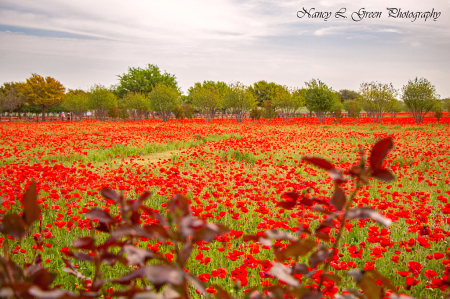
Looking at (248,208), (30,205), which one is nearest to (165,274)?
(30,205)

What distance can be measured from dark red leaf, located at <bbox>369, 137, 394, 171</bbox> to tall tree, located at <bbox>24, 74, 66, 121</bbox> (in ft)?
184

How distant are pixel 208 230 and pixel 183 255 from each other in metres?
0.09

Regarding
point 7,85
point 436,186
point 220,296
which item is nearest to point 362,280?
point 220,296

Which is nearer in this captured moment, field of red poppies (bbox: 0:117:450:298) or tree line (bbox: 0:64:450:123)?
field of red poppies (bbox: 0:117:450:298)

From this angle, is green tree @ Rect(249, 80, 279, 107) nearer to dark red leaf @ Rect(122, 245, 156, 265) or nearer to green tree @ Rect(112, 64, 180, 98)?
green tree @ Rect(112, 64, 180, 98)

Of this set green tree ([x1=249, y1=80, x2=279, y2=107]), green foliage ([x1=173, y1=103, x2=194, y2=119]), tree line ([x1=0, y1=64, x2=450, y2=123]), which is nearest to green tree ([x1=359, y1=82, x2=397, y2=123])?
tree line ([x1=0, y1=64, x2=450, y2=123])

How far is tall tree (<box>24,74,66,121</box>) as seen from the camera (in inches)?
1914

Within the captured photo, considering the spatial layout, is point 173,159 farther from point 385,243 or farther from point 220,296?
point 220,296

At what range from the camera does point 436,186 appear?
6.66 metres

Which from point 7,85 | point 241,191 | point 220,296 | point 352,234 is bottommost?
point 352,234

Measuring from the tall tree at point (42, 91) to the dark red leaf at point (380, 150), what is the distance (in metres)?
56.1

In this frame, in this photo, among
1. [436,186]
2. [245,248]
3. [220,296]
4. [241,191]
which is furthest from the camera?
[436,186]

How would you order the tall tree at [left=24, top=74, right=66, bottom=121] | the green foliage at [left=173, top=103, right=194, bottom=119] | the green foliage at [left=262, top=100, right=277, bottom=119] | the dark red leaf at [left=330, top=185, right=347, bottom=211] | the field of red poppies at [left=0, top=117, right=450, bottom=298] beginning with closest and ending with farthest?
the dark red leaf at [left=330, top=185, right=347, bottom=211], the field of red poppies at [left=0, top=117, right=450, bottom=298], the green foliage at [left=262, top=100, right=277, bottom=119], the green foliage at [left=173, top=103, right=194, bottom=119], the tall tree at [left=24, top=74, right=66, bottom=121]

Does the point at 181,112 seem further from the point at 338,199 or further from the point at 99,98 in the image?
the point at 338,199
